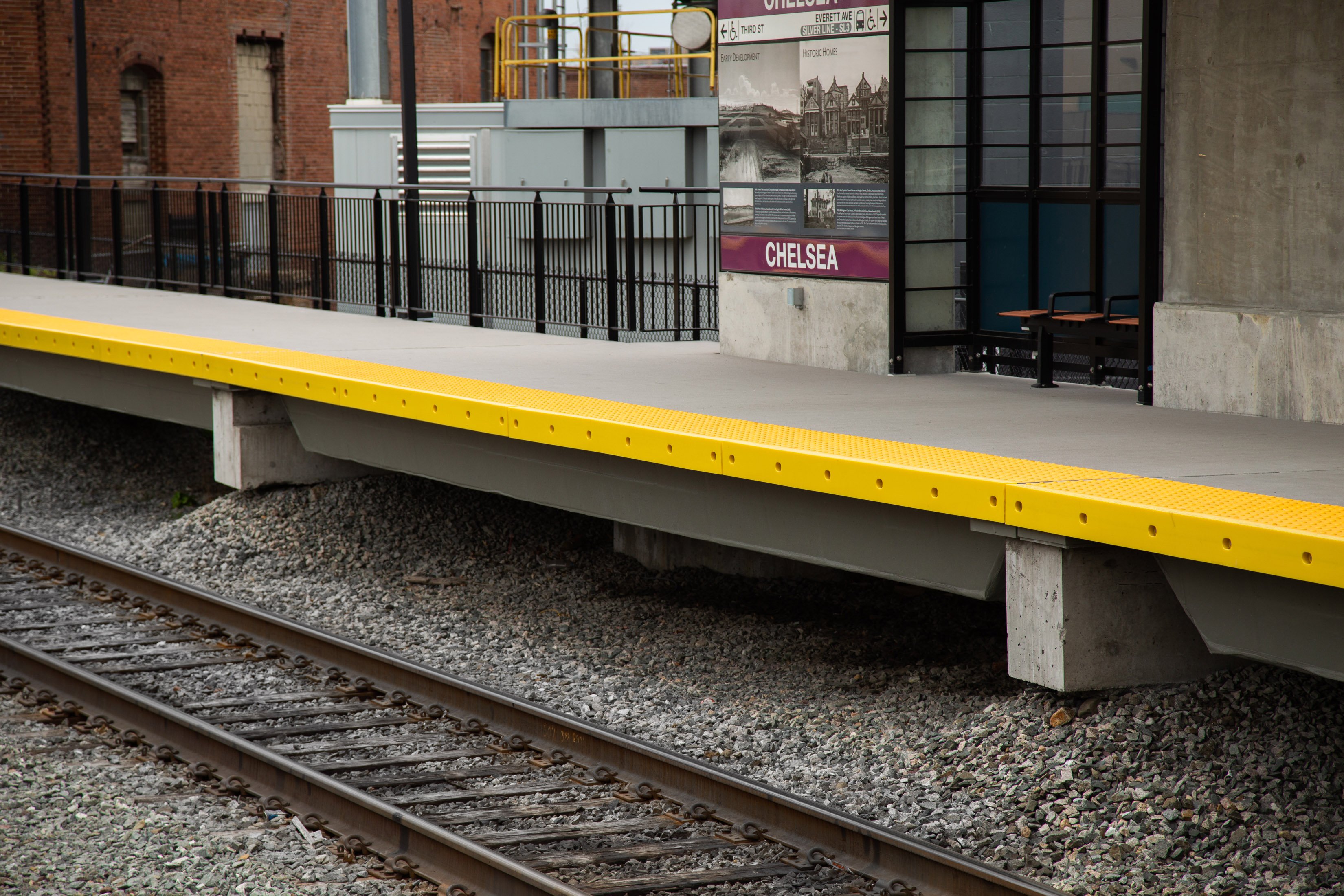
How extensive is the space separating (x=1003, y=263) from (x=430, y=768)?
17.8 feet

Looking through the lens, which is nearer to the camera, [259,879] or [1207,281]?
[259,879]

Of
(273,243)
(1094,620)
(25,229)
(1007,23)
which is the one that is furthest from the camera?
(25,229)

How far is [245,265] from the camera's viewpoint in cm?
1862

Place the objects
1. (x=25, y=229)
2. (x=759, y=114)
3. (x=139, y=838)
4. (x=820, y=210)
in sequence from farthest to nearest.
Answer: (x=25, y=229), (x=759, y=114), (x=820, y=210), (x=139, y=838)

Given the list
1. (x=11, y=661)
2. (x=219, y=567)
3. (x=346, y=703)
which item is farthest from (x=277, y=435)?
(x=346, y=703)

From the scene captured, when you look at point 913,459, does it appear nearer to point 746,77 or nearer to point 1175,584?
point 1175,584

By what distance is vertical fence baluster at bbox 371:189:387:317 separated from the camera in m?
16.2

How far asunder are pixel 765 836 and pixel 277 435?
6.69 m

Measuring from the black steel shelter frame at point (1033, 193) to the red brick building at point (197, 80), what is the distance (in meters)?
23.8

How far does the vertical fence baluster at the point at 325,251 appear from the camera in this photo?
17047 mm

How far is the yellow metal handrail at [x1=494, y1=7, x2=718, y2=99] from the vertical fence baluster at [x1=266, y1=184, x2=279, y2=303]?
592cm

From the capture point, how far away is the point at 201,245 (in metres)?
19.1

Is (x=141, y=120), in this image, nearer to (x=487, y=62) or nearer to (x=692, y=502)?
(x=487, y=62)

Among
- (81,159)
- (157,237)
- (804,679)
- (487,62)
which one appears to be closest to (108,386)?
(157,237)
